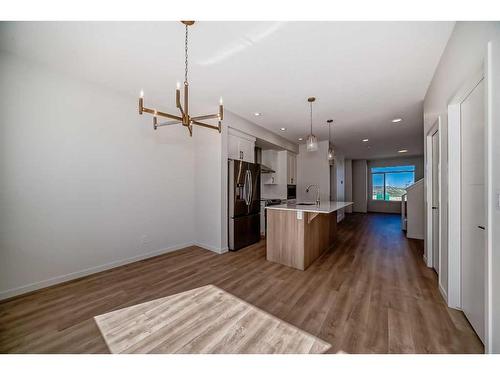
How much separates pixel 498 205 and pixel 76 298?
371 cm

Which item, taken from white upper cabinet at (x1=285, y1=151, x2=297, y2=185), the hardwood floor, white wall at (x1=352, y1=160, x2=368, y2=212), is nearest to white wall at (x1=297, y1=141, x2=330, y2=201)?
white upper cabinet at (x1=285, y1=151, x2=297, y2=185)

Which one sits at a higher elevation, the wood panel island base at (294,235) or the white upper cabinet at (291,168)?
the white upper cabinet at (291,168)

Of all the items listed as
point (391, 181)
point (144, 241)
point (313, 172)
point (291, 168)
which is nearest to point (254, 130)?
point (291, 168)

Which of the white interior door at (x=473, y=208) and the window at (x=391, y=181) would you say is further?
the window at (x=391, y=181)

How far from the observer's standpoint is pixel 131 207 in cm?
323

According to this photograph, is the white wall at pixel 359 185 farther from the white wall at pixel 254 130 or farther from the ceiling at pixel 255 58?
the ceiling at pixel 255 58

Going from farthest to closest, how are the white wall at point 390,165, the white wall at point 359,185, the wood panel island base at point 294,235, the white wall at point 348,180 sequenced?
the white wall at point 359,185 < the white wall at point 348,180 < the white wall at point 390,165 < the wood panel island base at point 294,235

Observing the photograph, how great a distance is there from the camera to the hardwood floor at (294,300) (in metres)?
1.54

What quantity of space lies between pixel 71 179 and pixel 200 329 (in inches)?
100

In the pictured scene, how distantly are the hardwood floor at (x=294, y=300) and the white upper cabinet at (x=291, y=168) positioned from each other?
290 centimetres

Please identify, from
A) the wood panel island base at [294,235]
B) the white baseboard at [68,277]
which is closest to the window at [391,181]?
the wood panel island base at [294,235]

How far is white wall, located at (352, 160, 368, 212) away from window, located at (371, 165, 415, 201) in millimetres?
460
